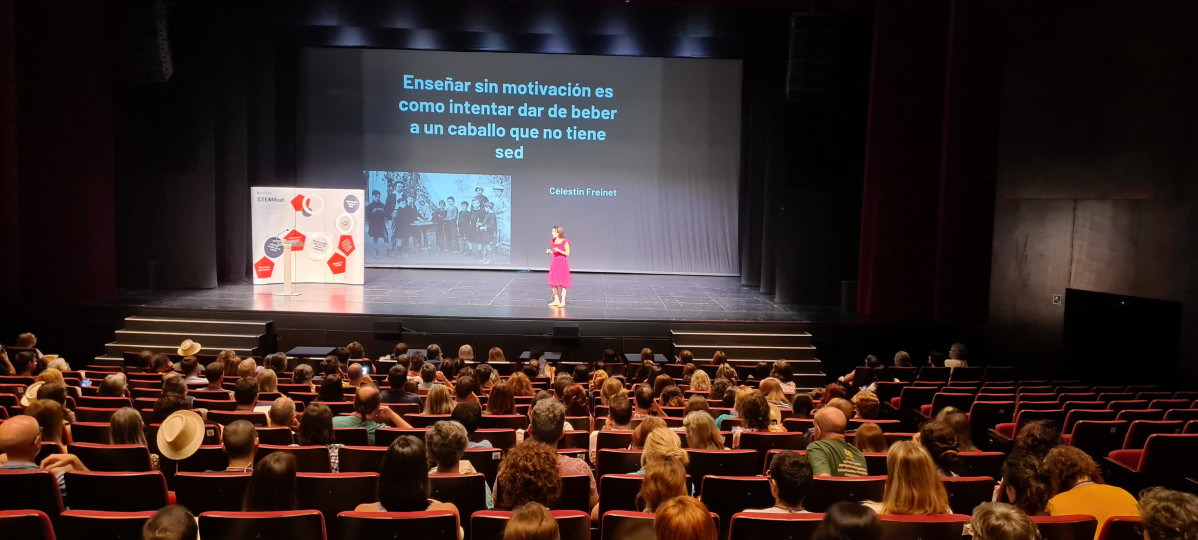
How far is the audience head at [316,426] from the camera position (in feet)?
15.2

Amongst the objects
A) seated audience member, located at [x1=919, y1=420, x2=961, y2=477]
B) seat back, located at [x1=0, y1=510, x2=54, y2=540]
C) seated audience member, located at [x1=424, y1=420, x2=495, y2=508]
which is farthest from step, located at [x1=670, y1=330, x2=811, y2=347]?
seat back, located at [x1=0, y1=510, x2=54, y2=540]

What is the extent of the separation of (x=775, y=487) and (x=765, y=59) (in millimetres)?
13530

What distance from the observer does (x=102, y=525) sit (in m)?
3.15

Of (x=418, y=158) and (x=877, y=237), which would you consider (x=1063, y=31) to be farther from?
(x=418, y=158)

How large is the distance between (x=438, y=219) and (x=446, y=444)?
14.2 metres

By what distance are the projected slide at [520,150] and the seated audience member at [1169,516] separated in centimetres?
1519

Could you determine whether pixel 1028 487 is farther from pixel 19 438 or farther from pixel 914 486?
pixel 19 438

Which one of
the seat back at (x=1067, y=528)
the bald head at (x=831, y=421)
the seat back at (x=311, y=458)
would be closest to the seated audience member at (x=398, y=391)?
the seat back at (x=311, y=458)

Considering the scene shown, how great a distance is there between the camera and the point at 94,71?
512 inches

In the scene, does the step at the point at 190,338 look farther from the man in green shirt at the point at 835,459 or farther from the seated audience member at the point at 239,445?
the man in green shirt at the point at 835,459

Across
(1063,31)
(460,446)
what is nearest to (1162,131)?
(1063,31)

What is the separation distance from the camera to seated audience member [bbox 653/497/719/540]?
2750 mm

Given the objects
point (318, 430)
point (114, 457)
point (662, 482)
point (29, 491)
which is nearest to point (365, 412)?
point (318, 430)

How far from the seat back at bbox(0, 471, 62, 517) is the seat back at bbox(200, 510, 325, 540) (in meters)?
1.09
